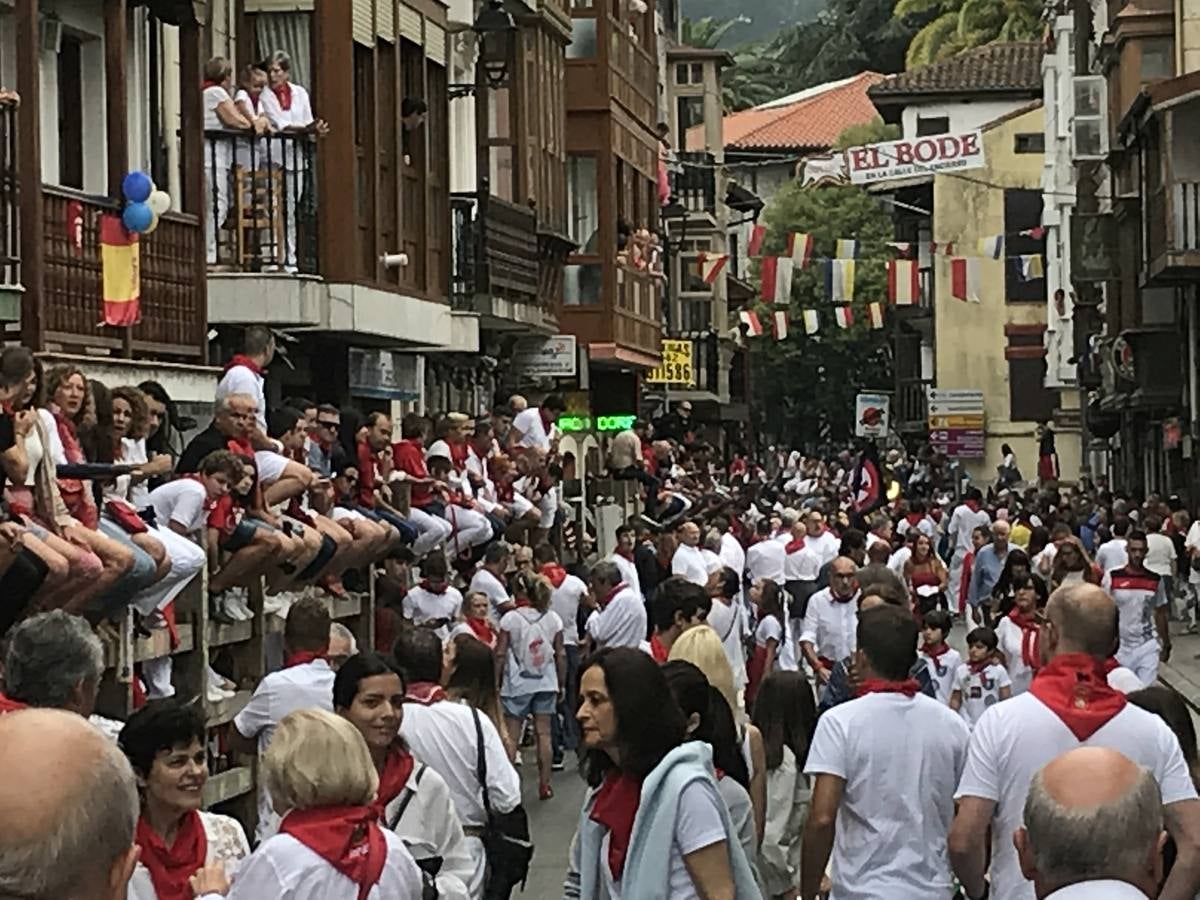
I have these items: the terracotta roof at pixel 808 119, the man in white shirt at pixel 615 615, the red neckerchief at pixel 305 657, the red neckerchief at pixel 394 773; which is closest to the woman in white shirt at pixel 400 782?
the red neckerchief at pixel 394 773

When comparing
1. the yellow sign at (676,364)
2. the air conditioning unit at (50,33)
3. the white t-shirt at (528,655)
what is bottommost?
the white t-shirt at (528,655)

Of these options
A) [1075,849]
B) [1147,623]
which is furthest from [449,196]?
[1075,849]

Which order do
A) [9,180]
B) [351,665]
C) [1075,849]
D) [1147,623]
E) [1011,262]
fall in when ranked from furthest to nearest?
[1011,262], [1147,623], [9,180], [351,665], [1075,849]

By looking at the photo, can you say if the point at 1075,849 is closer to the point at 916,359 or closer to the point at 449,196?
the point at 449,196

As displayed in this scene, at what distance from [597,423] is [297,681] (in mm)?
35483

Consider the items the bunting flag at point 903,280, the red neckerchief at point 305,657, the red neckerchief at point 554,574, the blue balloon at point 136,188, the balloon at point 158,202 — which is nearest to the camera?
the red neckerchief at point 305,657

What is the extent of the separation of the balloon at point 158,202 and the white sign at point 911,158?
39609 mm

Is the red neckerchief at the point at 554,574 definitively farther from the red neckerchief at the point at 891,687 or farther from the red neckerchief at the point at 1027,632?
the red neckerchief at the point at 891,687

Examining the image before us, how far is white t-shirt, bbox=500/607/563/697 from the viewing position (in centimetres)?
2188

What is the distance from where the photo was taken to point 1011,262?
80.7 m

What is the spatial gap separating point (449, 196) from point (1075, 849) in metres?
25.1

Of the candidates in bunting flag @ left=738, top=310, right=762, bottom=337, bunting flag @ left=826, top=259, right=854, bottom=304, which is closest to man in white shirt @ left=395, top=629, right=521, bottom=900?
bunting flag @ left=826, top=259, right=854, bottom=304

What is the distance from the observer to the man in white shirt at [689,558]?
82.8 ft

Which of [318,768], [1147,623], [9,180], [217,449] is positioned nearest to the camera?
[318,768]
